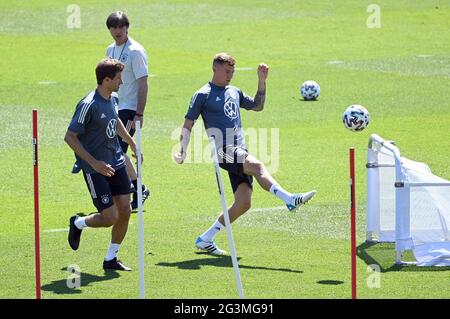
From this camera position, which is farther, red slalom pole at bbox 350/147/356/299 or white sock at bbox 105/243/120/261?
white sock at bbox 105/243/120/261

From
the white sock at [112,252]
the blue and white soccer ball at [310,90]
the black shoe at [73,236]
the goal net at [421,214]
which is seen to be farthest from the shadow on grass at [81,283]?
the blue and white soccer ball at [310,90]

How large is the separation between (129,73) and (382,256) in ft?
16.0

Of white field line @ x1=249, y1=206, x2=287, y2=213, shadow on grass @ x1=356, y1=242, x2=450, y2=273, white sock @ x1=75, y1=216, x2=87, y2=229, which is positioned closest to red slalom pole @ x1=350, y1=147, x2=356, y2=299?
shadow on grass @ x1=356, y1=242, x2=450, y2=273

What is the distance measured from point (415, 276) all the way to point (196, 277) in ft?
7.71

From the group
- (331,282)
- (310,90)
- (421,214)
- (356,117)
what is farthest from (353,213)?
(310,90)

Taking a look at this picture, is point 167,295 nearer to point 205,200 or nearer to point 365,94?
point 205,200

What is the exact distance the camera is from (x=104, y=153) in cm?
1278

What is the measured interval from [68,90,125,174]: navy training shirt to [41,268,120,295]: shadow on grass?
113cm

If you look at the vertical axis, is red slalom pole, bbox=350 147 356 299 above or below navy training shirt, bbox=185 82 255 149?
below

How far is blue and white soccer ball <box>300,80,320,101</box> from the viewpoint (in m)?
24.7

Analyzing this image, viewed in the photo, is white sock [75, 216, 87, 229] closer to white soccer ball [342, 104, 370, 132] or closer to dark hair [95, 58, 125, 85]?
dark hair [95, 58, 125, 85]

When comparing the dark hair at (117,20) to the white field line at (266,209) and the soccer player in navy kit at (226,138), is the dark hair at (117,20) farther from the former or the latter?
the white field line at (266,209)

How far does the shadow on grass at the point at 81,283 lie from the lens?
39.5 feet
